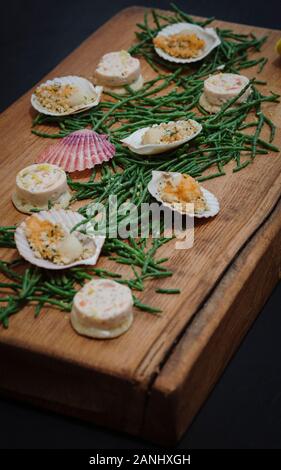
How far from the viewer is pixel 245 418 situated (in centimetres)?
362

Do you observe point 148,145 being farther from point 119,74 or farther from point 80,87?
point 119,74

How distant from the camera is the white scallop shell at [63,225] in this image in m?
3.70

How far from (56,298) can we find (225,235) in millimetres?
831

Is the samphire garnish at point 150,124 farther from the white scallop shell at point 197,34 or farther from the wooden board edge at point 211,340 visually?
the wooden board edge at point 211,340

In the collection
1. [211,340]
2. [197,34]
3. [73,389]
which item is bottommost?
[73,389]

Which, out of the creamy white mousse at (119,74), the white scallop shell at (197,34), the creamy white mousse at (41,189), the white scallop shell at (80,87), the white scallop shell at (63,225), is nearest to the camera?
the white scallop shell at (63,225)

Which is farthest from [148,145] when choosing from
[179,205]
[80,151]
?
[179,205]

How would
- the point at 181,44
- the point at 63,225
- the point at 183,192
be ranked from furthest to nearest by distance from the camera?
the point at 181,44
the point at 183,192
the point at 63,225

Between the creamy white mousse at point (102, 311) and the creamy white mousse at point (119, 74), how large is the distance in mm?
1759

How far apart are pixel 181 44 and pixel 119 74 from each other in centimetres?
53

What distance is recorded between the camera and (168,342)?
3.47m

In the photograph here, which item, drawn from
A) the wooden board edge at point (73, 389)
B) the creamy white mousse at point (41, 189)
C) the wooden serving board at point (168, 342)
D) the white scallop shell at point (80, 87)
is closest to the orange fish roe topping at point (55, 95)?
the white scallop shell at point (80, 87)

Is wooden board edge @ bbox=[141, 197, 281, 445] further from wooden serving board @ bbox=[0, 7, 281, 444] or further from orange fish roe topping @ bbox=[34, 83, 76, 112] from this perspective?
orange fish roe topping @ bbox=[34, 83, 76, 112]

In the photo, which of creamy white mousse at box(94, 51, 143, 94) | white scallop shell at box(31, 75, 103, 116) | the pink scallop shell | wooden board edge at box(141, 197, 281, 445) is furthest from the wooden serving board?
creamy white mousse at box(94, 51, 143, 94)
